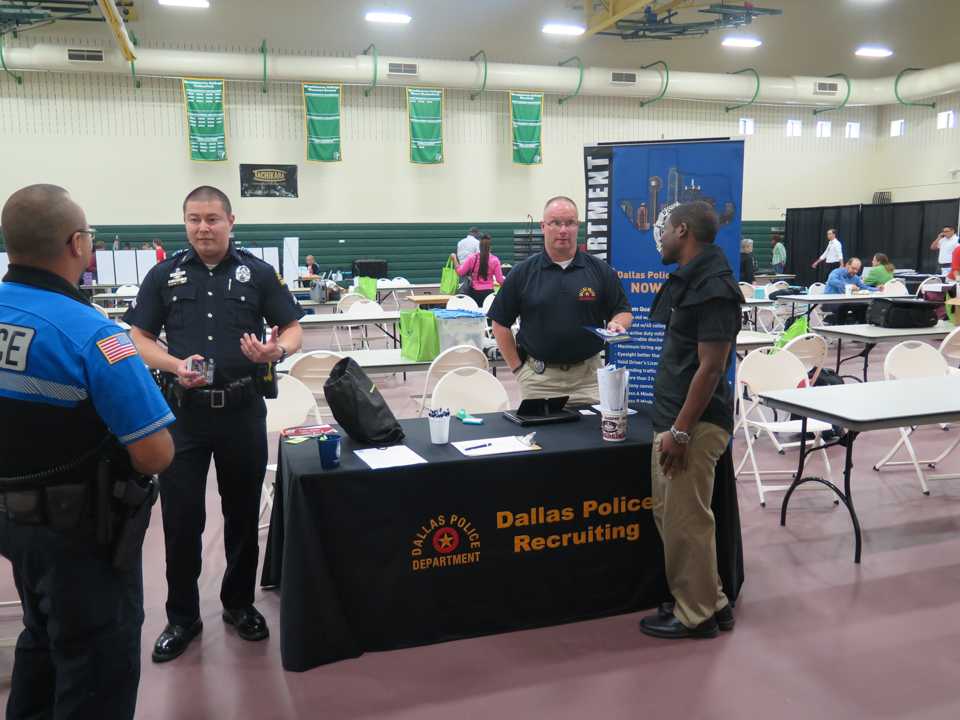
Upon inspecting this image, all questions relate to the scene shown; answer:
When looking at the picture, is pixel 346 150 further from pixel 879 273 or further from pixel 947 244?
pixel 947 244

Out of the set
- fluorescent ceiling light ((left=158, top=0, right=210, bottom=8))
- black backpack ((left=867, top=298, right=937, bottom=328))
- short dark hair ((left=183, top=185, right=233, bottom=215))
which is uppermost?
fluorescent ceiling light ((left=158, top=0, right=210, bottom=8))

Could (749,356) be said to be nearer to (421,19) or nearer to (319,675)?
(319,675)

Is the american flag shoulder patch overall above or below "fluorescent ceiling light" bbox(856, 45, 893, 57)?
below

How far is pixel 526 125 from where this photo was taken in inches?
596

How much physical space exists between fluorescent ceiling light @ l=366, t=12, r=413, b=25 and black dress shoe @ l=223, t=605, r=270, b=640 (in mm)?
11358

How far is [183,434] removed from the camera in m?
2.66

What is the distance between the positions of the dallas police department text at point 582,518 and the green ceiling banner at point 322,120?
12.6 meters

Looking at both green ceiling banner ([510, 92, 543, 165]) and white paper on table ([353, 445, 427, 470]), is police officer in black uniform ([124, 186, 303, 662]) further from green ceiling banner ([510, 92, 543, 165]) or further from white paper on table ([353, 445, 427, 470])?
green ceiling banner ([510, 92, 543, 165])

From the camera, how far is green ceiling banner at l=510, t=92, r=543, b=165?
49.2 feet

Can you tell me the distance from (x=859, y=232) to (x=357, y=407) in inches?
720

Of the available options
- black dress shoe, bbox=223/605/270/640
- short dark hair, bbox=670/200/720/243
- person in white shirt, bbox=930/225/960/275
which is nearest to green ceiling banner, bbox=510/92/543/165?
person in white shirt, bbox=930/225/960/275

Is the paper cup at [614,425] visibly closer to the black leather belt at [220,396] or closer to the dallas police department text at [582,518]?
the dallas police department text at [582,518]

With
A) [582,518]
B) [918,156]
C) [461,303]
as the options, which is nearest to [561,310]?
[582,518]

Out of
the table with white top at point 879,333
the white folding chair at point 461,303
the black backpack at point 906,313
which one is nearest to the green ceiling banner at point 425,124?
the white folding chair at point 461,303
